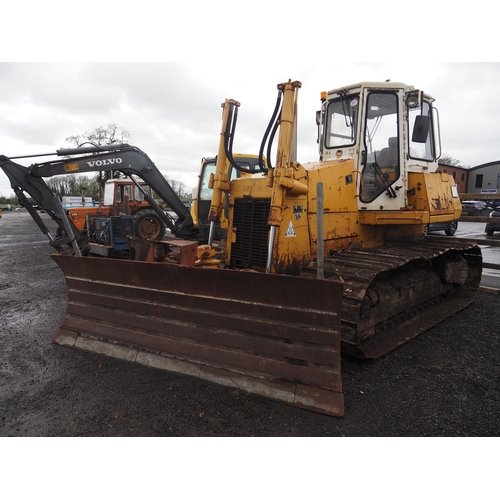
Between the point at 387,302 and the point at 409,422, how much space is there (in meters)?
1.71

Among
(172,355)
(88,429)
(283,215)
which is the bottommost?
(88,429)

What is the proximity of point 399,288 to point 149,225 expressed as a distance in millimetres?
8517

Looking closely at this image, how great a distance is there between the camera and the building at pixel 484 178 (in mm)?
36500

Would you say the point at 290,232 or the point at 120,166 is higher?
the point at 120,166

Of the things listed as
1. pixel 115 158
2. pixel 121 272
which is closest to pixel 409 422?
pixel 121 272

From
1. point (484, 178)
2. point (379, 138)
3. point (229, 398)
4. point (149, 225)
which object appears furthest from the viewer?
point (484, 178)

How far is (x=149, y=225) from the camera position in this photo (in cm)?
1130

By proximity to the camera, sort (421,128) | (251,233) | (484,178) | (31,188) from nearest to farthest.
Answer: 1. (251,233)
2. (421,128)
3. (31,188)
4. (484,178)

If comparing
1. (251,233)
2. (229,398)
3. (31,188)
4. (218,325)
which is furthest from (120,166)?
(229,398)

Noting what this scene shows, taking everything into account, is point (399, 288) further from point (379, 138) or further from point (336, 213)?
point (379, 138)

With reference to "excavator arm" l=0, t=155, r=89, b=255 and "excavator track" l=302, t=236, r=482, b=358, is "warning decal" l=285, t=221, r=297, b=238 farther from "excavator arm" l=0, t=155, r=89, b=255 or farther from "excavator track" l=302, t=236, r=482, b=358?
"excavator arm" l=0, t=155, r=89, b=255

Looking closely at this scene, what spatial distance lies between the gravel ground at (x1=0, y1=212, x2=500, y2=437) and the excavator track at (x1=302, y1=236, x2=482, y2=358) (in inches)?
11.5

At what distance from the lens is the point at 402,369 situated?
3.61 metres

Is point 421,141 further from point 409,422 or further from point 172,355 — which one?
point 172,355
